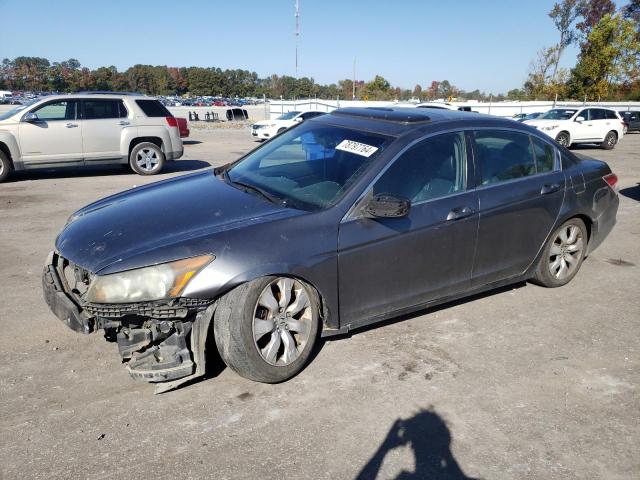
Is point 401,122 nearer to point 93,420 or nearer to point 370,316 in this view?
point 370,316

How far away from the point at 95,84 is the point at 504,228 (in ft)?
306

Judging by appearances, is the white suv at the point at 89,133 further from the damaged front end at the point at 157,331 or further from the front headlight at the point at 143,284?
the front headlight at the point at 143,284

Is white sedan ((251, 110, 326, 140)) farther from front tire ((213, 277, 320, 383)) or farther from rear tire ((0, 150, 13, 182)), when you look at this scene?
front tire ((213, 277, 320, 383))

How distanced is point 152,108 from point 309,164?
8.68 m

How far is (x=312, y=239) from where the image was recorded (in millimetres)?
3350

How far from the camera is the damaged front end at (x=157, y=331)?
119 inches

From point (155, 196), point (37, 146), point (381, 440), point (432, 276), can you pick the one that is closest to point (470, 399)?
point (381, 440)

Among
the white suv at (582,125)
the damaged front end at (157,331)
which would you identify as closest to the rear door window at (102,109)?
the damaged front end at (157,331)

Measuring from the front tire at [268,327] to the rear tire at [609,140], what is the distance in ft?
66.9

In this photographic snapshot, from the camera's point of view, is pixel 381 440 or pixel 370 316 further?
pixel 370 316

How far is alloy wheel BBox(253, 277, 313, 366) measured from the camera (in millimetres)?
3213

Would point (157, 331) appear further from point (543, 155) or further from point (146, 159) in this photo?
point (146, 159)

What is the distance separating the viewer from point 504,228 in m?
4.28

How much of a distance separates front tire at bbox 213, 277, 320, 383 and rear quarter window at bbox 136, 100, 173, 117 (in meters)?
9.45
